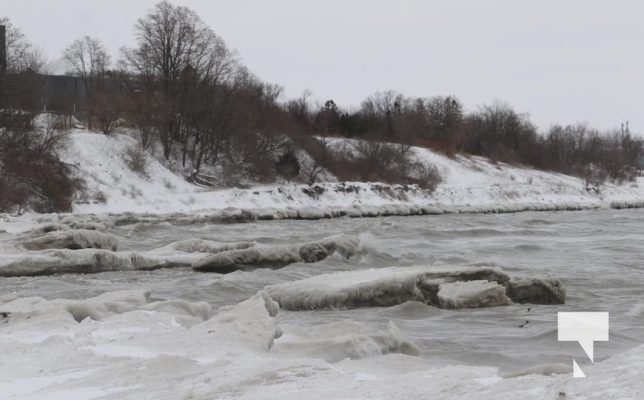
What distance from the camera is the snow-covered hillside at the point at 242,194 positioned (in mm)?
33906

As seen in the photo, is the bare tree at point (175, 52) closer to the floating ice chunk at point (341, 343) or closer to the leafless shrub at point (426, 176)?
the leafless shrub at point (426, 176)

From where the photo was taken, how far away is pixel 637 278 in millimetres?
11625

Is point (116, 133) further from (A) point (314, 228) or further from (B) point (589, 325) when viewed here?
(B) point (589, 325)

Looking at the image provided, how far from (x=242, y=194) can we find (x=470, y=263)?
84.2ft

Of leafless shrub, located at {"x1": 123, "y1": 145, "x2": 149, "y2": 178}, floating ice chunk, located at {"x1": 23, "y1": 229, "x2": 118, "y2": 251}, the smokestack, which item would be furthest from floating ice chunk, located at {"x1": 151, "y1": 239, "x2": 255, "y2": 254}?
leafless shrub, located at {"x1": 123, "y1": 145, "x2": 149, "y2": 178}

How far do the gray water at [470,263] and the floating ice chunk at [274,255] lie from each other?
0.81 ft

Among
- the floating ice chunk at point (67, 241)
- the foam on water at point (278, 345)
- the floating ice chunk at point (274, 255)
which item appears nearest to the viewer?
the foam on water at point (278, 345)

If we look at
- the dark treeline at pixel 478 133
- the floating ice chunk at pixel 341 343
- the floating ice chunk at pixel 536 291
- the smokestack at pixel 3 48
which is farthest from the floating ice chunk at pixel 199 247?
the dark treeline at pixel 478 133

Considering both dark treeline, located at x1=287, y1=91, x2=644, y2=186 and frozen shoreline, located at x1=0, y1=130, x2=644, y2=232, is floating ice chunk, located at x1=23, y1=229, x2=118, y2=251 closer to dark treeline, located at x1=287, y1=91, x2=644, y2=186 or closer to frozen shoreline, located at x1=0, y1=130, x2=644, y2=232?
frozen shoreline, located at x1=0, y1=130, x2=644, y2=232

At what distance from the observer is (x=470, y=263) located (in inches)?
493

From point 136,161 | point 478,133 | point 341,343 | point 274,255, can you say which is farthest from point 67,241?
point 478,133

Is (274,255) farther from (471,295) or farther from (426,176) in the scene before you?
(426,176)

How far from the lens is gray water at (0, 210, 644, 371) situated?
6.52 meters

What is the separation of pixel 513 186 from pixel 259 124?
2032cm
